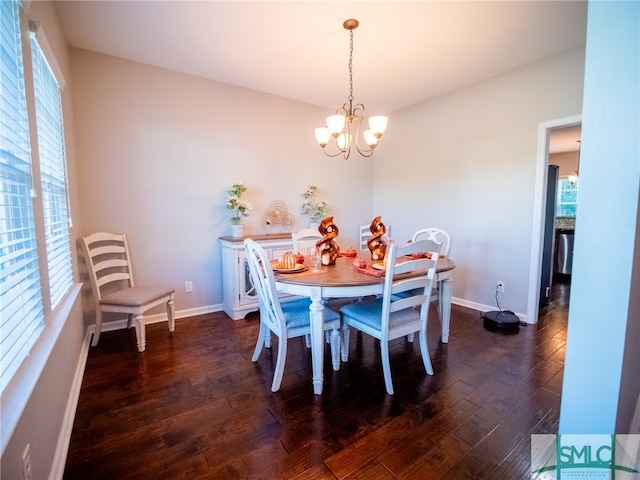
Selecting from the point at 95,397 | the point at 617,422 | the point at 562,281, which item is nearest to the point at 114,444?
the point at 95,397

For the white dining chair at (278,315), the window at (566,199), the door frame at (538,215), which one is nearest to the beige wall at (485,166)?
the door frame at (538,215)

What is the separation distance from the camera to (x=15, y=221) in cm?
113

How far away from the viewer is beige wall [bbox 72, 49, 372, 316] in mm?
2754

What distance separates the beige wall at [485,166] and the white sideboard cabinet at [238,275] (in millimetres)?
2097

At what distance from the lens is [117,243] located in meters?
2.89

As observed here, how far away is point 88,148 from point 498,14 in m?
3.56

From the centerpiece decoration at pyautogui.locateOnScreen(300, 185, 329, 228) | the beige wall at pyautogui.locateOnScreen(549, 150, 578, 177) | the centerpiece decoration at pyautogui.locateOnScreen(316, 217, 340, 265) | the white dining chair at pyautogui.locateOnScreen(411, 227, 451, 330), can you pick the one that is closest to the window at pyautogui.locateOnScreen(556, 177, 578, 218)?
the beige wall at pyautogui.locateOnScreen(549, 150, 578, 177)

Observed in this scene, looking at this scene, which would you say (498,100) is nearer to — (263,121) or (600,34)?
(600,34)

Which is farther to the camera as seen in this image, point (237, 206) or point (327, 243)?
point (237, 206)

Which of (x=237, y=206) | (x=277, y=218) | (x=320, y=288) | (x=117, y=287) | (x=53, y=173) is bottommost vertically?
(x=117, y=287)

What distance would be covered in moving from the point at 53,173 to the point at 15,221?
985mm

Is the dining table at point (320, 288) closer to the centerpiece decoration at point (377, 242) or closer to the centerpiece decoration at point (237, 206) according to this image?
the centerpiece decoration at point (377, 242)

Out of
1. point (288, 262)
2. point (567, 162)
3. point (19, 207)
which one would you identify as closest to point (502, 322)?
point (288, 262)

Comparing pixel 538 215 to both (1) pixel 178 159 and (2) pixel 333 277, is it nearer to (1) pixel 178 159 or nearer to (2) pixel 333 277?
(2) pixel 333 277
